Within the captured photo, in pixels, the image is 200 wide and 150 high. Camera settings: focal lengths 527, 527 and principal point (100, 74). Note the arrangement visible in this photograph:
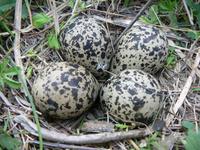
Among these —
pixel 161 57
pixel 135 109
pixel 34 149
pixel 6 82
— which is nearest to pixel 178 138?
pixel 135 109

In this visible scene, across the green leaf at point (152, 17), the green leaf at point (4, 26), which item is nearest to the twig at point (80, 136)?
the green leaf at point (4, 26)

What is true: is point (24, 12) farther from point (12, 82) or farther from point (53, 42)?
point (12, 82)

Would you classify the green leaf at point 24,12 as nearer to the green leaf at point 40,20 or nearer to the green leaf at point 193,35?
the green leaf at point 40,20

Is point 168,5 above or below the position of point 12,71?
above

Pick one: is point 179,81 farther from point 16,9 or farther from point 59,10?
point 16,9

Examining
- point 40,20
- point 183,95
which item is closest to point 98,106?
point 183,95

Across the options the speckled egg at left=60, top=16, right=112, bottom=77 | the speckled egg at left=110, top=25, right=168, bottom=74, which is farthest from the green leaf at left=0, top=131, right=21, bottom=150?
the speckled egg at left=110, top=25, right=168, bottom=74
